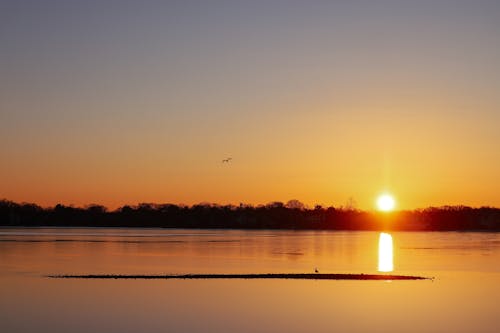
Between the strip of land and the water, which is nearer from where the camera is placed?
the water

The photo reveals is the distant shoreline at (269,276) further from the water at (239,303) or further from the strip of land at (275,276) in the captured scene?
the water at (239,303)

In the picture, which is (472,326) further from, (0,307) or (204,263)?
(204,263)

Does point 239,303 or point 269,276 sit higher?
point 269,276

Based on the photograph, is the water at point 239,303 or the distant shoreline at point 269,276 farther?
the distant shoreline at point 269,276

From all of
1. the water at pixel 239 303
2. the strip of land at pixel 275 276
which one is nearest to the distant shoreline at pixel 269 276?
the strip of land at pixel 275 276

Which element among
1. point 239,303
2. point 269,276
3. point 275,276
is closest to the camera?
point 239,303

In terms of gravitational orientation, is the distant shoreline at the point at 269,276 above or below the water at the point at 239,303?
above

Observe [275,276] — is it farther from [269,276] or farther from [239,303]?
[239,303]

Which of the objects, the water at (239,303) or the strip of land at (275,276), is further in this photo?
the strip of land at (275,276)

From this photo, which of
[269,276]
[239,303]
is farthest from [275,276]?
[239,303]

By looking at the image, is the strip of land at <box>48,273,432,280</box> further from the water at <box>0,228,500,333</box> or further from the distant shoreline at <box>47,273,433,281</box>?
the water at <box>0,228,500,333</box>

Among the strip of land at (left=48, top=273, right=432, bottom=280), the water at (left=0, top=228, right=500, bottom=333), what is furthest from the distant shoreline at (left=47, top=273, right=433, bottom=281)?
the water at (left=0, top=228, right=500, bottom=333)

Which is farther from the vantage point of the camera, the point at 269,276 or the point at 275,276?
the point at 269,276

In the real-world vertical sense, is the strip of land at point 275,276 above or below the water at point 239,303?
above
